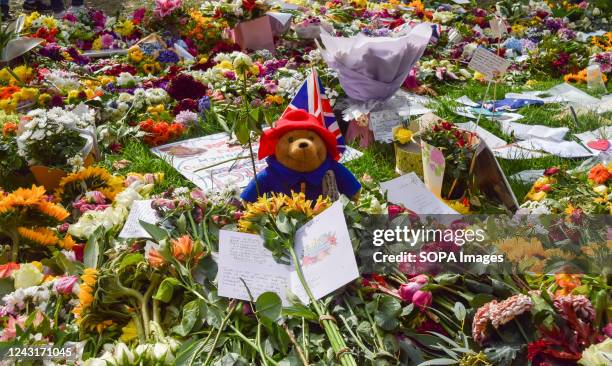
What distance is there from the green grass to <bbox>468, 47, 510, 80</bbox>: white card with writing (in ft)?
1.29

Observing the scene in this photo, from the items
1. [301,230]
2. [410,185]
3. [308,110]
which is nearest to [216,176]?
[308,110]

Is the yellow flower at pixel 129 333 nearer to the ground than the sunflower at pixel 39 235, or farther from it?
farther from it

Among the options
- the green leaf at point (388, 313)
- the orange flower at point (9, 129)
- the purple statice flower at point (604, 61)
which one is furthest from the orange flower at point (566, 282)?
the purple statice flower at point (604, 61)

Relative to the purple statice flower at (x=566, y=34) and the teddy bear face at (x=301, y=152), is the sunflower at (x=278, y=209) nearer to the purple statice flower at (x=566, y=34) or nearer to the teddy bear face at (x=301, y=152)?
the teddy bear face at (x=301, y=152)

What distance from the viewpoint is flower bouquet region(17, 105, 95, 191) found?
7.45 ft

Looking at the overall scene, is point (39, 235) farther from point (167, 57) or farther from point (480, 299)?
point (167, 57)

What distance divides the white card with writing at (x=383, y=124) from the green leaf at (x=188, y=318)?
5.31ft

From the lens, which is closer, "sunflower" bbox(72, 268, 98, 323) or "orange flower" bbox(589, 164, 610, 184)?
"sunflower" bbox(72, 268, 98, 323)

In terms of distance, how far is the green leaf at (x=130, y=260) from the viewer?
4.81ft

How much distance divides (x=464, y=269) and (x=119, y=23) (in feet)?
13.5

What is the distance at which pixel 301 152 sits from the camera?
1.79 meters

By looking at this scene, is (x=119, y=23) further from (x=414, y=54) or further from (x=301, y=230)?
Answer: (x=301, y=230)

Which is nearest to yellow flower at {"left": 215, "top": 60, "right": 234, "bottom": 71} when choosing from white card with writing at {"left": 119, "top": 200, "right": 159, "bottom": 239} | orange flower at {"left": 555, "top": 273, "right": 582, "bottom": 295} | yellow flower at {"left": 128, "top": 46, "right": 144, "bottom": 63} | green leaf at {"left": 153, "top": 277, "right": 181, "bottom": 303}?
yellow flower at {"left": 128, "top": 46, "right": 144, "bottom": 63}

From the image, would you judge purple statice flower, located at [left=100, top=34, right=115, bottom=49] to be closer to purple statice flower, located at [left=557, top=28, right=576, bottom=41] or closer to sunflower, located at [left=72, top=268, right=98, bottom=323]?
purple statice flower, located at [left=557, top=28, right=576, bottom=41]
